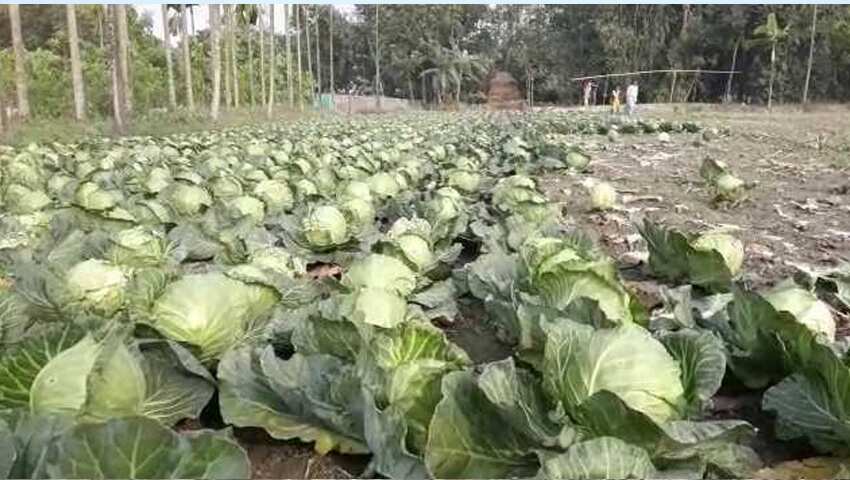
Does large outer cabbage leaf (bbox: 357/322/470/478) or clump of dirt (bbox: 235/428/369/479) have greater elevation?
large outer cabbage leaf (bbox: 357/322/470/478)

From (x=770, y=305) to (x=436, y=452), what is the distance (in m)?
1.11

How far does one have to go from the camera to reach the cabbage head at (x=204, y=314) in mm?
2669

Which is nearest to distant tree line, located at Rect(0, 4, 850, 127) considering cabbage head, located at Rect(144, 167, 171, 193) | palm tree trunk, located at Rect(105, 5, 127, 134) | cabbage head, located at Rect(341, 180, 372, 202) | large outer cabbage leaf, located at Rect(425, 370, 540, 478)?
palm tree trunk, located at Rect(105, 5, 127, 134)

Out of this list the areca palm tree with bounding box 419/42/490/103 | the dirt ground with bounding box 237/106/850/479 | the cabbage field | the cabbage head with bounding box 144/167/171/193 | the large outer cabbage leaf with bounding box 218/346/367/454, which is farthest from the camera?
the areca palm tree with bounding box 419/42/490/103

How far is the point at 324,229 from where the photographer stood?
439cm

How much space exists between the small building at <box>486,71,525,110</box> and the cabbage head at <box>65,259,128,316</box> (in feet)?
214

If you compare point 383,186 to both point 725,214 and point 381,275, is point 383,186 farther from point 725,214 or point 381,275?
point 381,275

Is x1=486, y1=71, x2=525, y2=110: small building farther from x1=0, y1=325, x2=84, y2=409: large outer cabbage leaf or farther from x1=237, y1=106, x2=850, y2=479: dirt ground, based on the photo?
x1=0, y1=325, x2=84, y2=409: large outer cabbage leaf

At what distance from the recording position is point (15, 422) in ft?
6.14

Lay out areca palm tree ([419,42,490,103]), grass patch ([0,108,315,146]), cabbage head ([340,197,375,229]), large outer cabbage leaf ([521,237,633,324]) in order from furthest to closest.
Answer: areca palm tree ([419,42,490,103]) < grass patch ([0,108,315,146]) < cabbage head ([340,197,375,229]) < large outer cabbage leaf ([521,237,633,324])

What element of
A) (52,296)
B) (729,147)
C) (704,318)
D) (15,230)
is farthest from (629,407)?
(729,147)

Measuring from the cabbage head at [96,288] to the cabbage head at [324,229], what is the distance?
1.45 metres

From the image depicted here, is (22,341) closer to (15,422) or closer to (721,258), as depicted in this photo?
(15,422)

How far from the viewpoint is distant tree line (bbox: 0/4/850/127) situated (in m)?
29.9
